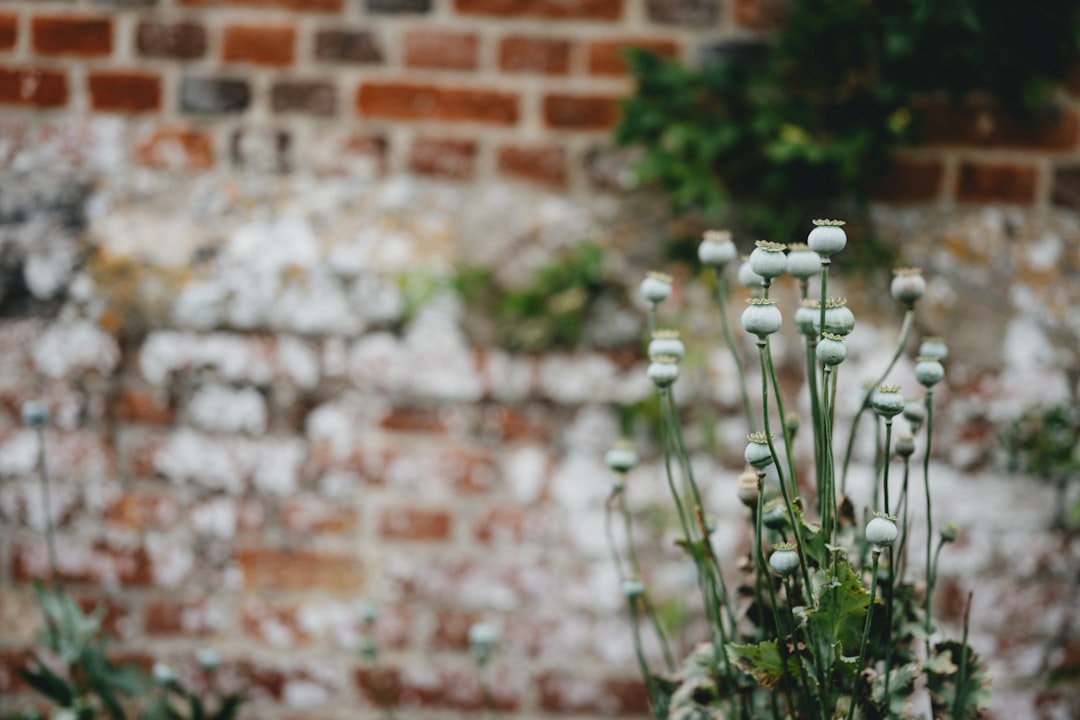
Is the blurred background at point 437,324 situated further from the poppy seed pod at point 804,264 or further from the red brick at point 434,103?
the poppy seed pod at point 804,264

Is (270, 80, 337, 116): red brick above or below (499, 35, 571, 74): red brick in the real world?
below

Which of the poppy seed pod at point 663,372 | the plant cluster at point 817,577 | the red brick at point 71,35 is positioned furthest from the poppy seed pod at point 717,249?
the red brick at point 71,35

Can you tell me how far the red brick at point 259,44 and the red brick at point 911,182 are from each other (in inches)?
39.0

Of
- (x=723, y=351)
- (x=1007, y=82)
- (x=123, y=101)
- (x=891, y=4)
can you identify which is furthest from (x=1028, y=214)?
(x=123, y=101)

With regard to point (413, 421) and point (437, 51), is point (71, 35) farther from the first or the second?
point (413, 421)

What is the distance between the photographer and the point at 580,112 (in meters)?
1.36

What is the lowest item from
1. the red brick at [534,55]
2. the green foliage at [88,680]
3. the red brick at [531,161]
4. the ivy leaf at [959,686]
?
the green foliage at [88,680]

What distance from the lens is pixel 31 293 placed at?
1.38 meters

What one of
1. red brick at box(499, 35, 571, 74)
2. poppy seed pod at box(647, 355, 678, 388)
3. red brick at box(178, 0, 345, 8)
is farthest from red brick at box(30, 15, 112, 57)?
poppy seed pod at box(647, 355, 678, 388)

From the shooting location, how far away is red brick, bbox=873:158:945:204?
1.35m

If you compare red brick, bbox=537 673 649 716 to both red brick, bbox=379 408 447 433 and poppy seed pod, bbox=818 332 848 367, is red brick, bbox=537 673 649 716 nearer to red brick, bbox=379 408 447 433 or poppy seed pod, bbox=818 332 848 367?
red brick, bbox=379 408 447 433

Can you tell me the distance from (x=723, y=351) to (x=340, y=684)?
0.87m

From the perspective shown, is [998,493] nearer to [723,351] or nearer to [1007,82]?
[723,351]

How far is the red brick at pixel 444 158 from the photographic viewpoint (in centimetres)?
137
